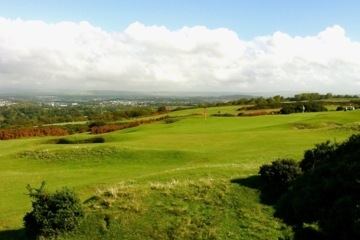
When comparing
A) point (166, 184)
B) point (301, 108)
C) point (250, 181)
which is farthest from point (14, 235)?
point (301, 108)

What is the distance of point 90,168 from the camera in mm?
32656

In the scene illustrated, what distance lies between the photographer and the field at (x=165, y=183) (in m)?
15.3

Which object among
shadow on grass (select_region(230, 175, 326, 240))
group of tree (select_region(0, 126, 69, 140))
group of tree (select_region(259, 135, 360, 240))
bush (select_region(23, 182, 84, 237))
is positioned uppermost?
group of tree (select_region(259, 135, 360, 240))

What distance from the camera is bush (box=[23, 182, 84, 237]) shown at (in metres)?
15.6

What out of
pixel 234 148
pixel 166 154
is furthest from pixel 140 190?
pixel 234 148

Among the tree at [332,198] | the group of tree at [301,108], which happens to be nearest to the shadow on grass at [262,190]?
the tree at [332,198]

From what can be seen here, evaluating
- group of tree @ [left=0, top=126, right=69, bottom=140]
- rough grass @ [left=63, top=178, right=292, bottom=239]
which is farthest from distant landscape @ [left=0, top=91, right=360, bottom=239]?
group of tree @ [left=0, top=126, right=69, bottom=140]

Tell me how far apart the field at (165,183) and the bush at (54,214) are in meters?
0.52

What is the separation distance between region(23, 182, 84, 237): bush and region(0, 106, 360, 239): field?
0.52m

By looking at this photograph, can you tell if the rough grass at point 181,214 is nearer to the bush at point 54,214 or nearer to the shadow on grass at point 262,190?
the shadow on grass at point 262,190

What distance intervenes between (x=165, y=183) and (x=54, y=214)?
619 cm

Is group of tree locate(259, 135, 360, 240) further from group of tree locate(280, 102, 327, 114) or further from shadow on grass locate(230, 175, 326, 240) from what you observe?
group of tree locate(280, 102, 327, 114)

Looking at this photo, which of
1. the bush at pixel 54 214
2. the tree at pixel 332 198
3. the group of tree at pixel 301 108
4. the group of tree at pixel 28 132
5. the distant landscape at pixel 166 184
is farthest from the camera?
the group of tree at pixel 301 108

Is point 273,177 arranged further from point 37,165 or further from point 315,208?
point 37,165
